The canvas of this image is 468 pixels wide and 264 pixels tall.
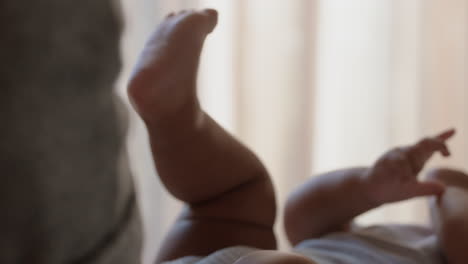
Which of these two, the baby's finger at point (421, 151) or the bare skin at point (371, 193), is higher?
the baby's finger at point (421, 151)

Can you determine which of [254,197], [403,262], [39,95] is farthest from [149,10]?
[39,95]

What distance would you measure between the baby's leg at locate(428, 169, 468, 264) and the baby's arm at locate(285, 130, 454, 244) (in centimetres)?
2

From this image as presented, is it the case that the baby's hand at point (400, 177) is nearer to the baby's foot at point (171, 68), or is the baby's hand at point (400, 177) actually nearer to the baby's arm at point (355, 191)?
the baby's arm at point (355, 191)

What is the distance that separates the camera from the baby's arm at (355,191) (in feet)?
1.96

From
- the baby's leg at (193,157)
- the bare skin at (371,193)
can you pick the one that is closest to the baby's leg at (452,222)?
the bare skin at (371,193)

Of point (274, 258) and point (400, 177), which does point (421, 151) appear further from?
point (274, 258)

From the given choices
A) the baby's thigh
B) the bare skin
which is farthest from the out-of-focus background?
the baby's thigh

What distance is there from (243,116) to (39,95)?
1.91 feet

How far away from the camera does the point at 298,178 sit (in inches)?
32.9

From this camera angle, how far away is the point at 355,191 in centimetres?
61

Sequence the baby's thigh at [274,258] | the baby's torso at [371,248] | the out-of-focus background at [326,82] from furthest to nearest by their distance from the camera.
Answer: the out-of-focus background at [326,82] → the baby's torso at [371,248] → the baby's thigh at [274,258]

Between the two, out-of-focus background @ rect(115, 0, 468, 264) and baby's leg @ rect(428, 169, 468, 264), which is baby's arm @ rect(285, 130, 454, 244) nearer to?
baby's leg @ rect(428, 169, 468, 264)

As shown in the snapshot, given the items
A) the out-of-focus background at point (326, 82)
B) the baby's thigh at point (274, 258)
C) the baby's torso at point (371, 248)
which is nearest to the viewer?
the baby's thigh at point (274, 258)

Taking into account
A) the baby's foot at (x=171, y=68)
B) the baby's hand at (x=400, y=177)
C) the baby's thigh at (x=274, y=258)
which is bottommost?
the baby's hand at (x=400, y=177)
